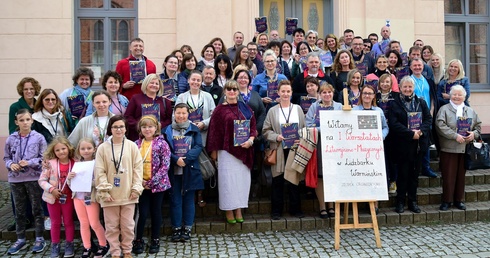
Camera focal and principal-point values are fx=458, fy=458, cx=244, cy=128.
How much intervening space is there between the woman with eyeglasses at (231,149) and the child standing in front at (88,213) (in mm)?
1505

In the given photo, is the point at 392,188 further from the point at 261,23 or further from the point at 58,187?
the point at 58,187

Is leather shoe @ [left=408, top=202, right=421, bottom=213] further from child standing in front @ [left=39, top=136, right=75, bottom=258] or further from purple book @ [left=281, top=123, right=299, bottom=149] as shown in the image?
child standing in front @ [left=39, top=136, right=75, bottom=258]

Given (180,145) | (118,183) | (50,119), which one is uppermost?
(50,119)

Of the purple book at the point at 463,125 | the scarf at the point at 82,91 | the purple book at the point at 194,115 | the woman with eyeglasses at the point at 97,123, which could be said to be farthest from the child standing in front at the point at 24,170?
the purple book at the point at 463,125

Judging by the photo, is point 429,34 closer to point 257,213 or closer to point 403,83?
point 403,83

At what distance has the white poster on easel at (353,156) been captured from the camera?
5449 mm

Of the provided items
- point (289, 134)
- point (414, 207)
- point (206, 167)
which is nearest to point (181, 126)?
point (206, 167)

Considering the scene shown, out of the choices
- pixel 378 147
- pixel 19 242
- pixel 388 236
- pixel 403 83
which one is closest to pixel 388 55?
pixel 403 83

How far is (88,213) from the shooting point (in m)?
5.02

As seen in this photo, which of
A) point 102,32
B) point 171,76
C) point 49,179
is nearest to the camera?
point 49,179

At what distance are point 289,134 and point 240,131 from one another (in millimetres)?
637

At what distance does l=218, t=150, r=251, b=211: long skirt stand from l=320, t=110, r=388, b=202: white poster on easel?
1.09 metres

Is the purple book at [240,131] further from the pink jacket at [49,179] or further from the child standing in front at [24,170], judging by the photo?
the child standing in front at [24,170]

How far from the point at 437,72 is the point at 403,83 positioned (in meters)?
1.85
